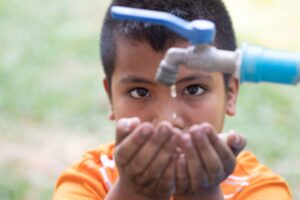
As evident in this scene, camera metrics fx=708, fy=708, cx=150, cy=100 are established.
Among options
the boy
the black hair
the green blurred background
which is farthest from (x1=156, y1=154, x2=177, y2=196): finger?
the green blurred background

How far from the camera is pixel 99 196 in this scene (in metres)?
1.78

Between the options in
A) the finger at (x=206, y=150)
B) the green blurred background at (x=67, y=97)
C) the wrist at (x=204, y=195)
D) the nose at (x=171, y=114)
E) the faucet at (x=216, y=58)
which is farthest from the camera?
the green blurred background at (x=67, y=97)

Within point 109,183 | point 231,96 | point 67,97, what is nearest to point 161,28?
point 231,96

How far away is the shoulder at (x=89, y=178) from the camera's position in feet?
5.87

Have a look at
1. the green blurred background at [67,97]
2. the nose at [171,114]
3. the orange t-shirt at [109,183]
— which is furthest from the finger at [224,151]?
the green blurred background at [67,97]

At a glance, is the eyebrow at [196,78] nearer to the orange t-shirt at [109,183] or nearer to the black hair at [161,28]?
the black hair at [161,28]

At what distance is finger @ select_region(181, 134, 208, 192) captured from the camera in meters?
1.28

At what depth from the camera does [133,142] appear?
4.25 feet

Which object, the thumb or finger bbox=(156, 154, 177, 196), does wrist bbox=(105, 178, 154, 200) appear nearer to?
finger bbox=(156, 154, 177, 196)

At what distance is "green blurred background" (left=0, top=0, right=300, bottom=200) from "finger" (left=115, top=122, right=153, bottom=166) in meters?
1.58

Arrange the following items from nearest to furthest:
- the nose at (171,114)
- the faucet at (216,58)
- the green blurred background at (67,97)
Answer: the faucet at (216,58), the nose at (171,114), the green blurred background at (67,97)

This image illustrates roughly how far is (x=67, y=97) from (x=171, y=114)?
202cm

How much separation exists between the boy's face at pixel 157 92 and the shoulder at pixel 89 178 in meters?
0.21

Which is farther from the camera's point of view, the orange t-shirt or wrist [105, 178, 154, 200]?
the orange t-shirt
